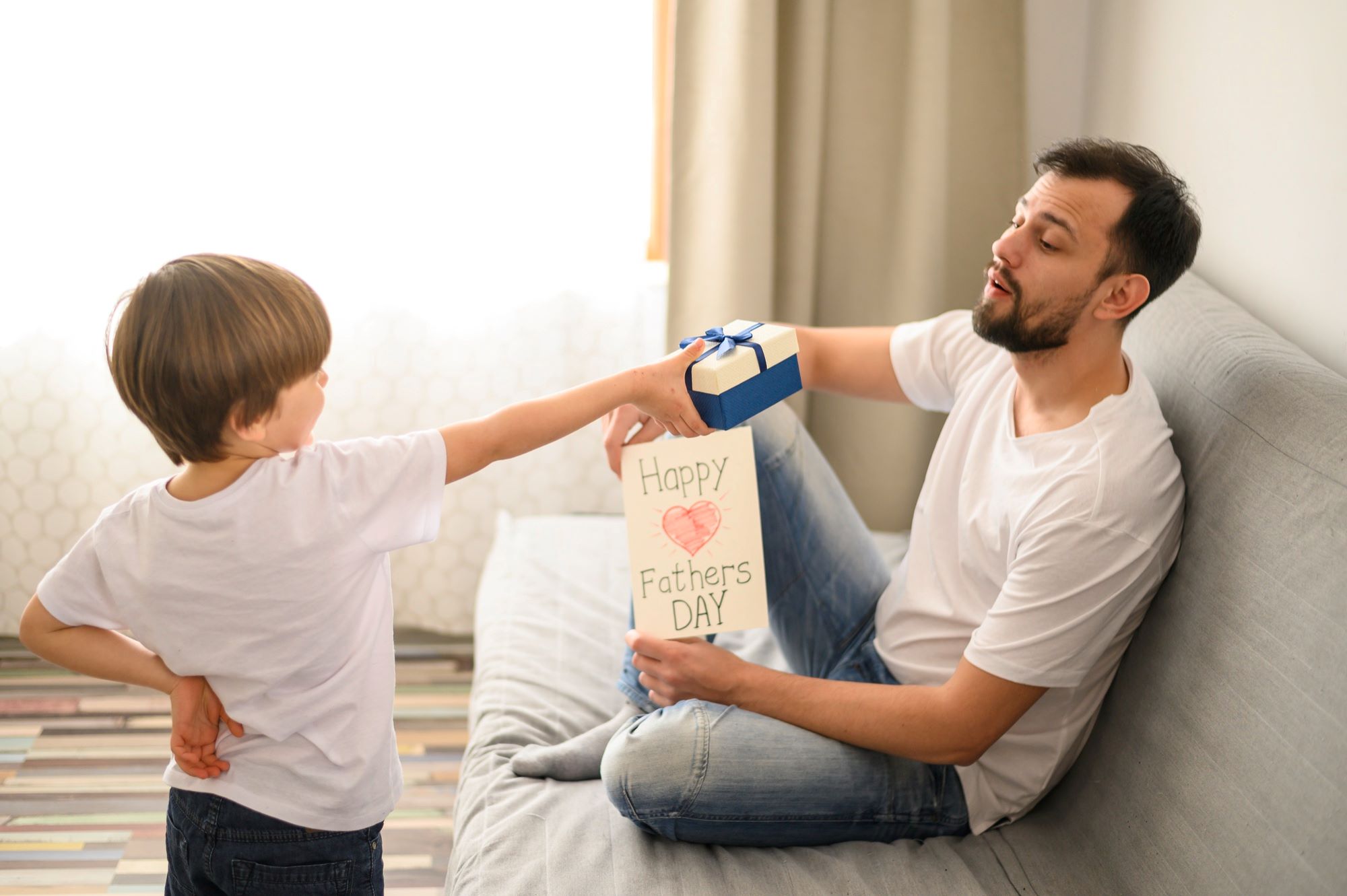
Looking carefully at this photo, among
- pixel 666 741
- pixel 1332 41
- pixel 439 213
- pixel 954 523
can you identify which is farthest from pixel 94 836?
pixel 1332 41

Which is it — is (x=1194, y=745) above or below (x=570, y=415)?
below

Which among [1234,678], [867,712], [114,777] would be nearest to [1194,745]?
[1234,678]

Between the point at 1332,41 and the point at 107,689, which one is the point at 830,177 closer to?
the point at 1332,41

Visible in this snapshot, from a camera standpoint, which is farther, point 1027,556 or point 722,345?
point 722,345

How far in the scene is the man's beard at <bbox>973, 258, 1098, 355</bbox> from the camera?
1.32 m

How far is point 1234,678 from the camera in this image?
1114 mm

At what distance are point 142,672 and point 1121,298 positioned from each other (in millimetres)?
1176

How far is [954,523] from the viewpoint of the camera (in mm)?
1452

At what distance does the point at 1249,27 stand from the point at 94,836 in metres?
2.22

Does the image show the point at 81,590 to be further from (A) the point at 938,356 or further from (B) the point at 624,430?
(A) the point at 938,356

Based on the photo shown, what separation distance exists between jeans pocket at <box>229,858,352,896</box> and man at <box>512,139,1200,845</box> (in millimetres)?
311

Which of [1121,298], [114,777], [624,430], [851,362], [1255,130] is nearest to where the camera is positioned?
[1121,298]

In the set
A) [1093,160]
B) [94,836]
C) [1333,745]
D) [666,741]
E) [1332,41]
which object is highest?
[1332,41]

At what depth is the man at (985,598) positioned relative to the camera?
1.21 m
